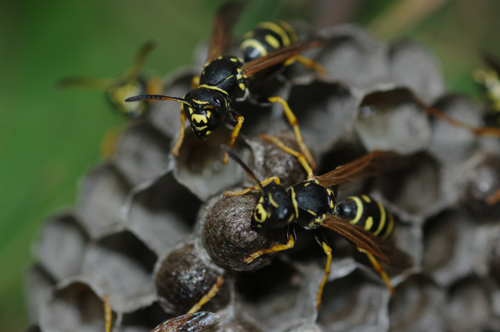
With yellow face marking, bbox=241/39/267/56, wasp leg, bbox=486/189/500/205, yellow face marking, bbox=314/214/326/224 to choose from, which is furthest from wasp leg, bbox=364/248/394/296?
yellow face marking, bbox=241/39/267/56

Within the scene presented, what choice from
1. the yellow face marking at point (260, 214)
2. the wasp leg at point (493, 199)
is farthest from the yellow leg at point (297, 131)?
the wasp leg at point (493, 199)

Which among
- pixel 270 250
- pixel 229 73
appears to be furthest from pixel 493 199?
pixel 229 73

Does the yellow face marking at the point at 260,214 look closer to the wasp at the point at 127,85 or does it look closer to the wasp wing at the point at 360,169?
the wasp wing at the point at 360,169

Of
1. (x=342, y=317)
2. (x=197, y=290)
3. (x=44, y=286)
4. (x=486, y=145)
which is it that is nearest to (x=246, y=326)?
(x=197, y=290)

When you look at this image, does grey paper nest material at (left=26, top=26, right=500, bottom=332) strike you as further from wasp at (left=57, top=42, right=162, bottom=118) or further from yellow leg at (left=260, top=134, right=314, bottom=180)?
wasp at (left=57, top=42, right=162, bottom=118)

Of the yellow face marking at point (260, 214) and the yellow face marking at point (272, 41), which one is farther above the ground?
the yellow face marking at point (272, 41)

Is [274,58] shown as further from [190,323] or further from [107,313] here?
[107,313]

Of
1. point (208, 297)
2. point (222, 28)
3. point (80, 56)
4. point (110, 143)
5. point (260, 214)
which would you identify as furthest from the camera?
point (80, 56)

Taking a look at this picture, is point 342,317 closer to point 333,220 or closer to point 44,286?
point 333,220
